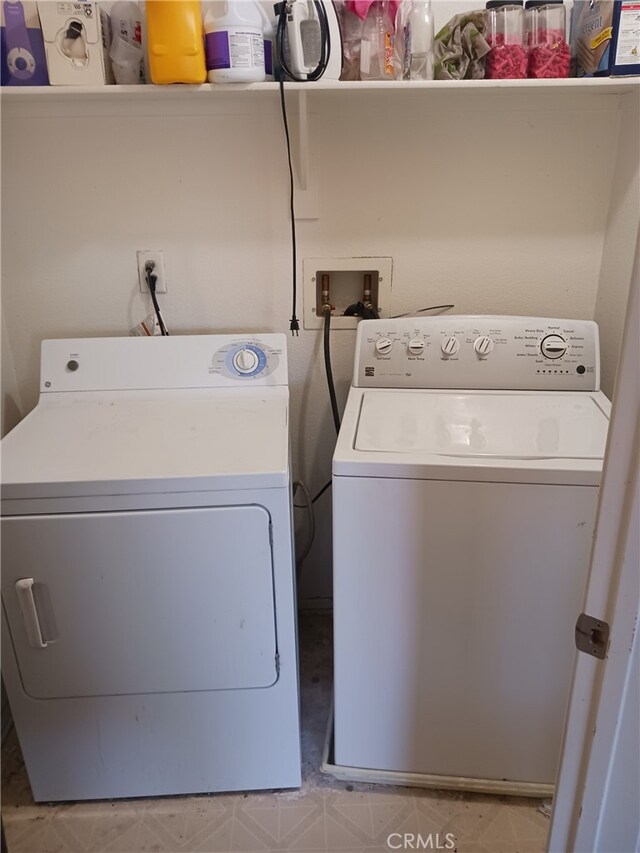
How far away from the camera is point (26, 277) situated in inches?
71.4

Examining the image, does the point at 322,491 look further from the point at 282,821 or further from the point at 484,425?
the point at 282,821

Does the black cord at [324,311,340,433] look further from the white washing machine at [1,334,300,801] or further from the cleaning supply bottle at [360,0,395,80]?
the cleaning supply bottle at [360,0,395,80]

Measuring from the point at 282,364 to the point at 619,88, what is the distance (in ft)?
3.52

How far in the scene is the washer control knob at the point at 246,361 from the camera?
1.68 meters

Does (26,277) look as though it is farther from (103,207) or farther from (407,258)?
(407,258)

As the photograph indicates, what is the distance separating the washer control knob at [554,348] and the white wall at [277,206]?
0.76 feet

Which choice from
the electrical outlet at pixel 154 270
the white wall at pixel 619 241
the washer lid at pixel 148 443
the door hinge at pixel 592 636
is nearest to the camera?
the door hinge at pixel 592 636

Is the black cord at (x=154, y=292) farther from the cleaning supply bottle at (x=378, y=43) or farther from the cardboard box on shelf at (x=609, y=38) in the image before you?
the cardboard box on shelf at (x=609, y=38)

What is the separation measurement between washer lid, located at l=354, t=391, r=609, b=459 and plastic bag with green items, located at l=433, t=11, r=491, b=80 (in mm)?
761

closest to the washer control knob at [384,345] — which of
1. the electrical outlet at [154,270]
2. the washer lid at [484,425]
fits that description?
the washer lid at [484,425]

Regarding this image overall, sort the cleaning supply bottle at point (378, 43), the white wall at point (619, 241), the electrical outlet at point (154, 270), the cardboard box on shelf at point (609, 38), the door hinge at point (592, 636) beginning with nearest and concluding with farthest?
the door hinge at point (592, 636) < the cardboard box on shelf at point (609, 38) < the cleaning supply bottle at point (378, 43) < the white wall at point (619, 241) < the electrical outlet at point (154, 270)

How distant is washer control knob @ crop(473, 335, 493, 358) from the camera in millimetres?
1657

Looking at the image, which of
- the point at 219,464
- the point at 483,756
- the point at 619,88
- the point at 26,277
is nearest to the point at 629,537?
the point at 219,464

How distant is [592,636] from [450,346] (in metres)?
0.97
